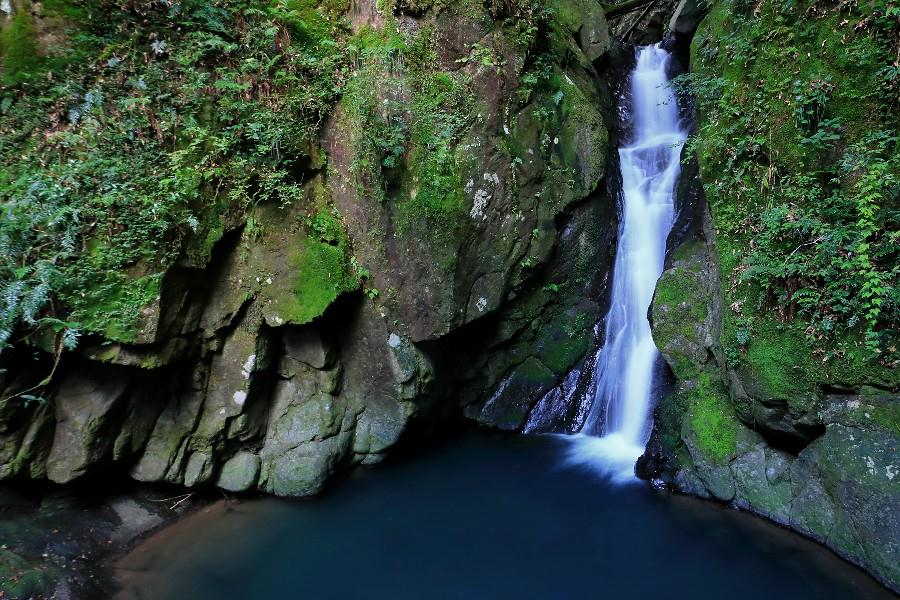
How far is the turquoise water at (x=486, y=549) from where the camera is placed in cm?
569

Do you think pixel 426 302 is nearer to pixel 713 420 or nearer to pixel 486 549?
pixel 486 549

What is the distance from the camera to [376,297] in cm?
768

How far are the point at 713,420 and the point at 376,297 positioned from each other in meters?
5.17

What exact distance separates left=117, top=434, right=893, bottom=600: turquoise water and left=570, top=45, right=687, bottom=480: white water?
878mm

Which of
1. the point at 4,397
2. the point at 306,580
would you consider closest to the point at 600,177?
the point at 306,580

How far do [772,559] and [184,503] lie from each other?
7.56 m

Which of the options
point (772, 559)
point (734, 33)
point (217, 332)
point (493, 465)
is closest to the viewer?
point (772, 559)

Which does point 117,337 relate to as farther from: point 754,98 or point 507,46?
point 754,98

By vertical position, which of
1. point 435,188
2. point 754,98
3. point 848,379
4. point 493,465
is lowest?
point 493,465

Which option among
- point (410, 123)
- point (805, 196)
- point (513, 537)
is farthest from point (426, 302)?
point (805, 196)

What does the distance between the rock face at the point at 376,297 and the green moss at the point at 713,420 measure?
90.4 inches

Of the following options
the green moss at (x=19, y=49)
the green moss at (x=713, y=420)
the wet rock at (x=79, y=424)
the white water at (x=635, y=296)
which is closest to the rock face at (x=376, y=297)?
the wet rock at (x=79, y=424)

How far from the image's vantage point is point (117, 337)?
5.73 meters

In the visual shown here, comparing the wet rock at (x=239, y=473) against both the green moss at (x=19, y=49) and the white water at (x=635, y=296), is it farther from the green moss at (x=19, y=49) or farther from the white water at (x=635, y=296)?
the green moss at (x=19, y=49)
